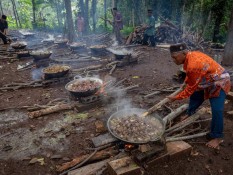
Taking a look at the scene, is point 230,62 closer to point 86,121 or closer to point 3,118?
point 86,121

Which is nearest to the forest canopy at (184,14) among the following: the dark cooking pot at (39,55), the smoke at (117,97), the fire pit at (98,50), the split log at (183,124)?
the fire pit at (98,50)

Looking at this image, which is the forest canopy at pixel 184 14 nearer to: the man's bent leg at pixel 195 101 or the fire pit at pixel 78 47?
the fire pit at pixel 78 47

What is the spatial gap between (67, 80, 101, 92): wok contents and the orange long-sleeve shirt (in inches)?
119

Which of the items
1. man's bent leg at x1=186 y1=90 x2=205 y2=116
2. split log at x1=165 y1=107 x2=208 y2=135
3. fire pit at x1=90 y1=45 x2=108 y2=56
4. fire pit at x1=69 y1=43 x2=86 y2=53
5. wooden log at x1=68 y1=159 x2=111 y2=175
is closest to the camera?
wooden log at x1=68 y1=159 x2=111 y2=175

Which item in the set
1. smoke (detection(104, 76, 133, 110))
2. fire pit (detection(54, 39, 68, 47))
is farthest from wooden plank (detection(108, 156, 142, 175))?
fire pit (detection(54, 39, 68, 47))

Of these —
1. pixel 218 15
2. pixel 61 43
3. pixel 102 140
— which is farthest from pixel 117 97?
pixel 218 15

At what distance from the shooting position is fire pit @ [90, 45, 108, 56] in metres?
12.8

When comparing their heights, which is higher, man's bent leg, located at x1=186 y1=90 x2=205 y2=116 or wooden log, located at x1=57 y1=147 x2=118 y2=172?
man's bent leg, located at x1=186 y1=90 x2=205 y2=116

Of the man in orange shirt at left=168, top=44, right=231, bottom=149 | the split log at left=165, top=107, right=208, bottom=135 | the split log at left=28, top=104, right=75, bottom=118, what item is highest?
the man in orange shirt at left=168, top=44, right=231, bottom=149

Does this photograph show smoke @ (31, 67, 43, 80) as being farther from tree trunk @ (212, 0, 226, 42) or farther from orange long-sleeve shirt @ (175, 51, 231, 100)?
tree trunk @ (212, 0, 226, 42)

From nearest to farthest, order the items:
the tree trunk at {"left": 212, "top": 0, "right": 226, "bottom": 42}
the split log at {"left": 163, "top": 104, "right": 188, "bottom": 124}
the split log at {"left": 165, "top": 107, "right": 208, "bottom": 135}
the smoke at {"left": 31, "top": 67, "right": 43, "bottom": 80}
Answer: the split log at {"left": 165, "top": 107, "right": 208, "bottom": 135}, the split log at {"left": 163, "top": 104, "right": 188, "bottom": 124}, the smoke at {"left": 31, "top": 67, "right": 43, "bottom": 80}, the tree trunk at {"left": 212, "top": 0, "right": 226, "bottom": 42}

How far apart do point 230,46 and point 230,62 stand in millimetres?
751

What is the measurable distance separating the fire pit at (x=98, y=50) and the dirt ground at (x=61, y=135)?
4.36 m

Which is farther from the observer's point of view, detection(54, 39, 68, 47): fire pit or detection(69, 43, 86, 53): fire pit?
detection(54, 39, 68, 47): fire pit
